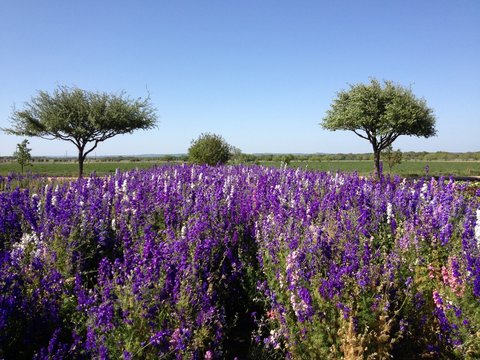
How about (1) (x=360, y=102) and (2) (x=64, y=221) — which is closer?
(2) (x=64, y=221)

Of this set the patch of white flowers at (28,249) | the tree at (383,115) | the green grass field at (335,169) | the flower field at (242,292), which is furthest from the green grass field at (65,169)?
the flower field at (242,292)

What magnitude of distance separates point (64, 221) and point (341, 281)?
348cm

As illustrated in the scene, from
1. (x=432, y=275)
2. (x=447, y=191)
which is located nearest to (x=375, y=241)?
(x=432, y=275)

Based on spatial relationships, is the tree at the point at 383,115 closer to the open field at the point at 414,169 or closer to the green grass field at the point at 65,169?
the open field at the point at 414,169

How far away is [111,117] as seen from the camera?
22.0 m

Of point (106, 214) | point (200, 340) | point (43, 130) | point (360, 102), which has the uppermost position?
point (360, 102)

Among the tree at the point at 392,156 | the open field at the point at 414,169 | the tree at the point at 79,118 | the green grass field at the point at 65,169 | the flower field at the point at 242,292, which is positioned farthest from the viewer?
the open field at the point at 414,169

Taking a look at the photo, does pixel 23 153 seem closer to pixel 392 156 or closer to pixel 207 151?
pixel 207 151

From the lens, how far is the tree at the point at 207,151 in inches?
906

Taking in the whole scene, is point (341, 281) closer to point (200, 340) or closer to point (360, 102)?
point (200, 340)

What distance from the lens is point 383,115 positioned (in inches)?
971

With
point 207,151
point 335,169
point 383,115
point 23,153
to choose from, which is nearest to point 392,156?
point 335,169

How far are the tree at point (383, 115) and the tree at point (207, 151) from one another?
29.3ft

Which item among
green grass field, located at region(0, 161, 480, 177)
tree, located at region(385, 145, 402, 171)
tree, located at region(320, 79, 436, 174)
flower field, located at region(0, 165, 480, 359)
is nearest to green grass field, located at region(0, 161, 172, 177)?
green grass field, located at region(0, 161, 480, 177)
